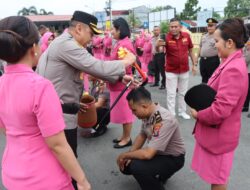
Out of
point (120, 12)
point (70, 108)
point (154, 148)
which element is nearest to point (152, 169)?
point (154, 148)

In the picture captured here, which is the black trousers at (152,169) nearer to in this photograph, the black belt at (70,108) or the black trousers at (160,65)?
the black belt at (70,108)

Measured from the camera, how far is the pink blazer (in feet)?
6.23

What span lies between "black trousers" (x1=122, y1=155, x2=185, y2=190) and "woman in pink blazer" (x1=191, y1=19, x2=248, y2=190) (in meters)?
0.61

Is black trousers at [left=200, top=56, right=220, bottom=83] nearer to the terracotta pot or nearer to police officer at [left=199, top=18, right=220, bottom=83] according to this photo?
police officer at [left=199, top=18, right=220, bottom=83]

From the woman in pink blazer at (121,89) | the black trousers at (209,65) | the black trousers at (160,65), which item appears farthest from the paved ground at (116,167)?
the black trousers at (160,65)

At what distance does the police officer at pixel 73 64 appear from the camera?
221cm

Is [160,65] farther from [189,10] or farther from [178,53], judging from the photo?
[189,10]

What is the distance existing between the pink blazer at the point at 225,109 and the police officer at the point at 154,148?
0.54 m

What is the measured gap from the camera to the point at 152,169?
2.70 metres

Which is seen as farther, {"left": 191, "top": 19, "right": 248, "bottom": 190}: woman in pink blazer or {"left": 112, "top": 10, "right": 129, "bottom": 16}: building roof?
{"left": 112, "top": 10, "right": 129, "bottom": 16}: building roof

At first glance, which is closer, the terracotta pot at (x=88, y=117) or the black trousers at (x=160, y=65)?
the terracotta pot at (x=88, y=117)

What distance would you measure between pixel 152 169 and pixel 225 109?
3.44 feet

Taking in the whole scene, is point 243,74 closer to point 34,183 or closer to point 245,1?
point 34,183

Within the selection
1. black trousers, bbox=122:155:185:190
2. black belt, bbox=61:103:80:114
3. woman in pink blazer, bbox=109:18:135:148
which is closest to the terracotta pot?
black belt, bbox=61:103:80:114
